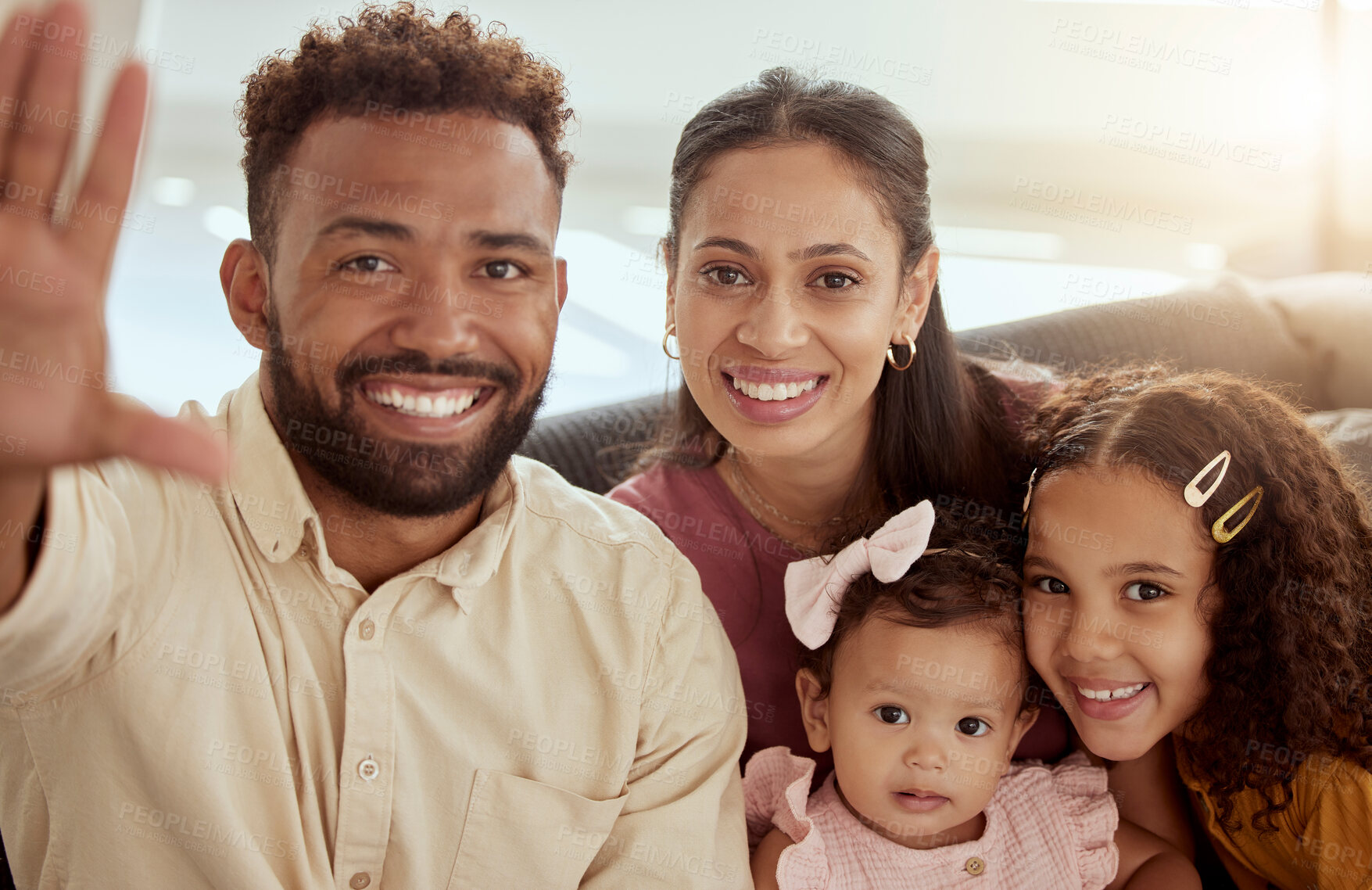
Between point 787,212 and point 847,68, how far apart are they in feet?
7.14

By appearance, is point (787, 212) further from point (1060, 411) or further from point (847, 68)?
point (847, 68)

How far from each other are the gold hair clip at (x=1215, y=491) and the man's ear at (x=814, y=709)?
2.02ft

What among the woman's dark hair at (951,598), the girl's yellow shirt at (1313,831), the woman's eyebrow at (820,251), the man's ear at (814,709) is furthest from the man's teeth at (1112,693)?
the woman's eyebrow at (820,251)

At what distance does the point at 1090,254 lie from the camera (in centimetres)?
436

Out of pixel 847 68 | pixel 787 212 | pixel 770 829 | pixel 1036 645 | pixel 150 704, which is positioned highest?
pixel 847 68

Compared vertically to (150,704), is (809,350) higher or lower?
higher

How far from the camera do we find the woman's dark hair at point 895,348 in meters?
1.79

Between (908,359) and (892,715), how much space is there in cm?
68

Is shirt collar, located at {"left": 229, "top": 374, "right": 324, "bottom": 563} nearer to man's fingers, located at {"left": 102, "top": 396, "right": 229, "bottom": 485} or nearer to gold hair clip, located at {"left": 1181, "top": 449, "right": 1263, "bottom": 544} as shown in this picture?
man's fingers, located at {"left": 102, "top": 396, "right": 229, "bottom": 485}

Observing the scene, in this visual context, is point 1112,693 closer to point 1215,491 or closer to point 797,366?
point 1215,491

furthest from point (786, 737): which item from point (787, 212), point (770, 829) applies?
point (787, 212)

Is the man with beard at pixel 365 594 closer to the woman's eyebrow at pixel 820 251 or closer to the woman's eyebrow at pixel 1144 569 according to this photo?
the woman's eyebrow at pixel 820 251

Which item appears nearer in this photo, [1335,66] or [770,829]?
[770,829]

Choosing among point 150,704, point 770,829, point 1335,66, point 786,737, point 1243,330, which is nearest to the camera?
point 150,704
